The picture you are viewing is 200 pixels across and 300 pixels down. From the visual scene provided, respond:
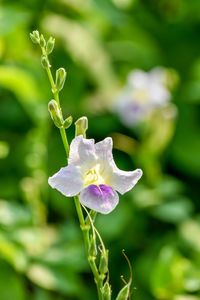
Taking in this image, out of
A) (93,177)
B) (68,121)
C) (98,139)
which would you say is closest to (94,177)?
(93,177)

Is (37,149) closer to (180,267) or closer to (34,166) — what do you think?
(34,166)

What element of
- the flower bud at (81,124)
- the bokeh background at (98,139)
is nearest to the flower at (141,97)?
the bokeh background at (98,139)

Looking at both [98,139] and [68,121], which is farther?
[98,139]

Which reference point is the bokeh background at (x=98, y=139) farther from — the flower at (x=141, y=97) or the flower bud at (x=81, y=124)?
the flower bud at (x=81, y=124)

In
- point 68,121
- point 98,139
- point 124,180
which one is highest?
point 68,121

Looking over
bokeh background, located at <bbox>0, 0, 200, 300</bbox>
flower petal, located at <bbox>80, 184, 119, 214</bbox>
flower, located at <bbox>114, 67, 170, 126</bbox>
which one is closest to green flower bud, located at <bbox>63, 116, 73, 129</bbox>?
flower petal, located at <bbox>80, 184, 119, 214</bbox>

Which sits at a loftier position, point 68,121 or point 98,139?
point 68,121

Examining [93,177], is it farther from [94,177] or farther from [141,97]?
[141,97]
